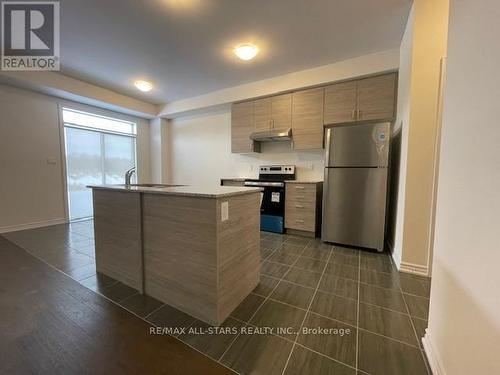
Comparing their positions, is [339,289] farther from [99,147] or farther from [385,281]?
[99,147]

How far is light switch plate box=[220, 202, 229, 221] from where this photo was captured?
1.45 meters

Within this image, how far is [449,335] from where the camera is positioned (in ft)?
3.23

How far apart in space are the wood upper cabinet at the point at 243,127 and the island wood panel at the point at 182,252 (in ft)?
8.74

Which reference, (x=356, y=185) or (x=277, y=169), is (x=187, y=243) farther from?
(x=277, y=169)

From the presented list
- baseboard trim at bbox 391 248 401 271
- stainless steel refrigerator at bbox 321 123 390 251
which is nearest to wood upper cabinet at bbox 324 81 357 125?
stainless steel refrigerator at bbox 321 123 390 251

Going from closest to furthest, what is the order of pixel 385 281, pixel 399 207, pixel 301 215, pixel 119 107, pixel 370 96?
pixel 385 281, pixel 399 207, pixel 370 96, pixel 301 215, pixel 119 107

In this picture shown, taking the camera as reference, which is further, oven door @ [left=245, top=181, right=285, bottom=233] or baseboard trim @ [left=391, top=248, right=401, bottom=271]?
oven door @ [left=245, top=181, right=285, bottom=233]

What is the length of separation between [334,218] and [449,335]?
2.08m

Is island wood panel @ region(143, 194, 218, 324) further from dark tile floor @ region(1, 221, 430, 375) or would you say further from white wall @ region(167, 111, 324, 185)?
white wall @ region(167, 111, 324, 185)

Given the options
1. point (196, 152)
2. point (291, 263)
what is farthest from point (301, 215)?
point (196, 152)

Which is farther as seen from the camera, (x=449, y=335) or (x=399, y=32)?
(x=399, y=32)

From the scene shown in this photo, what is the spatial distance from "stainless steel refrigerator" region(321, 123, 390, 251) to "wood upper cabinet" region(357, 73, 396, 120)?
1.15ft

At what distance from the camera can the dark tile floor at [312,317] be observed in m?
1.20

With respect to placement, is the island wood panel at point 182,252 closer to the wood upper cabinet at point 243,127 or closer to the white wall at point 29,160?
the wood upper cabinet at point 243,127
